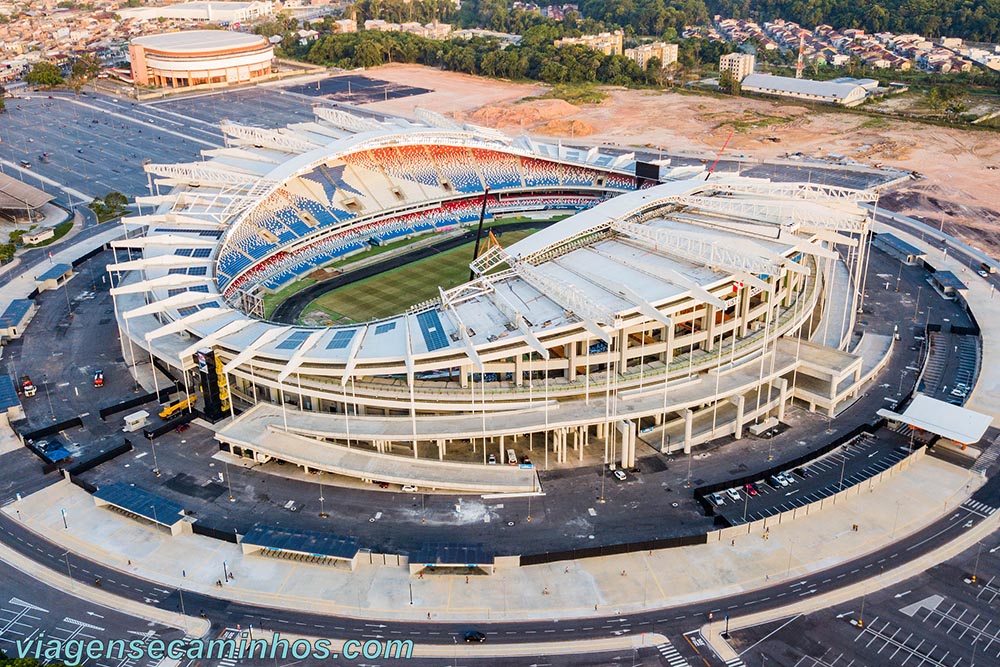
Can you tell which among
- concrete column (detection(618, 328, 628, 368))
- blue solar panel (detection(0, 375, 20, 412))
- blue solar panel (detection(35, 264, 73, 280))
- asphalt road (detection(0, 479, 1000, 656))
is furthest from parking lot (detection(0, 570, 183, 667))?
blue solar panel (detection(35, 264, 73, 280))

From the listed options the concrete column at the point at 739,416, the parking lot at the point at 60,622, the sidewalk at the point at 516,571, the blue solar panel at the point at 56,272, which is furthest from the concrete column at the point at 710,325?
the blue solar panel at the point at 56,272

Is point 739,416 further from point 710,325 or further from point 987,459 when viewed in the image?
point 987,459

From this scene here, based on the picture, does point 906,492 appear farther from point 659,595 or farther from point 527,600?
point 527,600

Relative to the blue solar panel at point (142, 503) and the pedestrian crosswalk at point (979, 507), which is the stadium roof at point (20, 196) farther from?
the pedestrian crosswalk at point (979, 507)

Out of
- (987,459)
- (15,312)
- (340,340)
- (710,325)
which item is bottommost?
(987,459)

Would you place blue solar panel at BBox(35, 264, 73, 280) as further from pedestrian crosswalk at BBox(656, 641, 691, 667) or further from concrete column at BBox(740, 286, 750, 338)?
pedestrian crosswalk at BBox(656, 641, 691, 667)

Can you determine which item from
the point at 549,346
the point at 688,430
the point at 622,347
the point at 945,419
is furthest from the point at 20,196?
the point at 945,419
